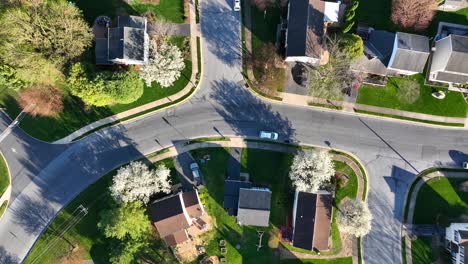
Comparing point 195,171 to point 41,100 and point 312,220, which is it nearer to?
point 312,220

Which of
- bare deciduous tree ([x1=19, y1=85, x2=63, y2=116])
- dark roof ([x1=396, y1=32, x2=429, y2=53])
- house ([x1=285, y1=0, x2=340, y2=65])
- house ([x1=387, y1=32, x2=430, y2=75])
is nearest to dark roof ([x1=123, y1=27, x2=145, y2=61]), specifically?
bare deciduous tree ([x1=19, y1=85, x2=63, y2=116])

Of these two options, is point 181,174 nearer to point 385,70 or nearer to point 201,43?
point 201,43

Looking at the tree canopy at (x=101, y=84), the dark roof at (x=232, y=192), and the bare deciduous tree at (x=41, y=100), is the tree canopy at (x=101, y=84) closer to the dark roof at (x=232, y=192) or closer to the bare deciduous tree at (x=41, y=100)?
the bare deciduous tree at (x=41, y=100)

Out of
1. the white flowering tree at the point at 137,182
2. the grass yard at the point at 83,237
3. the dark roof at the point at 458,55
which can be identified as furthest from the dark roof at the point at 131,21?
the dark roof at the point at 458,55

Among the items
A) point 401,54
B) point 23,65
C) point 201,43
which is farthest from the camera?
point 201,43

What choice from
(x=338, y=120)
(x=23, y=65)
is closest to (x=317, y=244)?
(x=338, y=120)

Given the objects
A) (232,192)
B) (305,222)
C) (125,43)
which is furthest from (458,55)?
(125,43)

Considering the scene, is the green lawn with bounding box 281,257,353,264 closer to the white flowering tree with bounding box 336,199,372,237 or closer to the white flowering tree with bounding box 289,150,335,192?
the white flowering tree with bounding box 336,199,372,237
